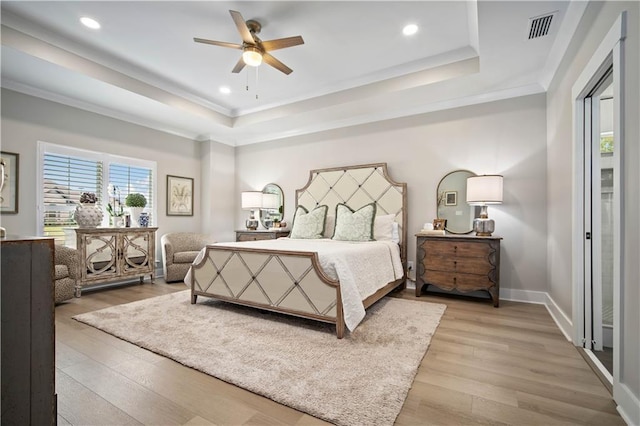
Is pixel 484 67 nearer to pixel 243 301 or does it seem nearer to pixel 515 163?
pixel 515 163

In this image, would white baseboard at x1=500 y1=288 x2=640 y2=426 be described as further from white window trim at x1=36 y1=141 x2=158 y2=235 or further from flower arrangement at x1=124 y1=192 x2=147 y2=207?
white window trim at x1=36 y1=141 x2=158 y2=235

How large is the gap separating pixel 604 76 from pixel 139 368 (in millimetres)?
3762

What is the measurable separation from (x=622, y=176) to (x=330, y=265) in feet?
6.43

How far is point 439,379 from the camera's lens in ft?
6.10

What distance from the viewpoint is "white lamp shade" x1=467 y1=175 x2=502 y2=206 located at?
3.48 metres

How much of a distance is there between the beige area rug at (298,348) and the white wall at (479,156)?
1.35 meters

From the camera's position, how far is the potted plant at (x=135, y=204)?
464 centimetres

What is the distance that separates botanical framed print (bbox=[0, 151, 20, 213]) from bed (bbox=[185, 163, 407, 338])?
2.38 meters

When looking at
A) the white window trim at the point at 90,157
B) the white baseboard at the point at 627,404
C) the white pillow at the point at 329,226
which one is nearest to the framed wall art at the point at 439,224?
the white pillow at the point at 329,226

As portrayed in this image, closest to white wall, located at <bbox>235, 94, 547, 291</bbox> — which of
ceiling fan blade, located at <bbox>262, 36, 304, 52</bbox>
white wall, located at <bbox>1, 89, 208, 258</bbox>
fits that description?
ceiling fan blade, located at <bbox>262, 36, 304, 52</bbox>

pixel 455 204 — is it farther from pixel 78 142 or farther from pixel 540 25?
pixel 78 142

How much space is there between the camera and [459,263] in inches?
142

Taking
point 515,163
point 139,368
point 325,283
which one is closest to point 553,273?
point 515,163

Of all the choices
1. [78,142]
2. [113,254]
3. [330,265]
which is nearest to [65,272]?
[113,254]
